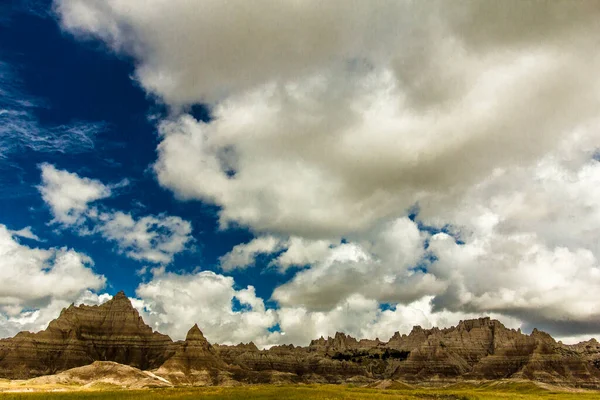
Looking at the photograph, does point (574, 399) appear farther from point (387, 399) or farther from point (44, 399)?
point (44, 399)

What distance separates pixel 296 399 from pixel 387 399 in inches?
768

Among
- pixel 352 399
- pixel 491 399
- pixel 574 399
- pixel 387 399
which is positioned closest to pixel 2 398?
pixel 352 399

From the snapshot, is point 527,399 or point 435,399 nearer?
point 435,399

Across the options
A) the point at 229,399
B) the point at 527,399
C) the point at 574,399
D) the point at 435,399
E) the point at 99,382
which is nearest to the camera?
the point at 229,399

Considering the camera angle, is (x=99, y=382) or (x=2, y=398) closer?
(x=2, y=398)

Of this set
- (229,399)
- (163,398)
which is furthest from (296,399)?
(163,398)

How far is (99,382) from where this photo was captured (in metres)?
200

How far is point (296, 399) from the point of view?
61156mm

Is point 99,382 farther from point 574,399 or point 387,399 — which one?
point 574,399

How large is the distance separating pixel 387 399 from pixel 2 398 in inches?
2346

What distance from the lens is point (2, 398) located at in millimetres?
67938

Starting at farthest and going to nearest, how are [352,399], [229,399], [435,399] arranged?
[435,399] < [352,399] < [229,399]

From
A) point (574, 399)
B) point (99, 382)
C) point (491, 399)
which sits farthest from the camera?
point (99, 382)

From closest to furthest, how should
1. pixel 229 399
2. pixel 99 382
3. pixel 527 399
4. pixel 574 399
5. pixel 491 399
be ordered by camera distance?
pixel 229 399, pixel 491 399, pixel 527 399, pixel 574 399, pixel 99 382
